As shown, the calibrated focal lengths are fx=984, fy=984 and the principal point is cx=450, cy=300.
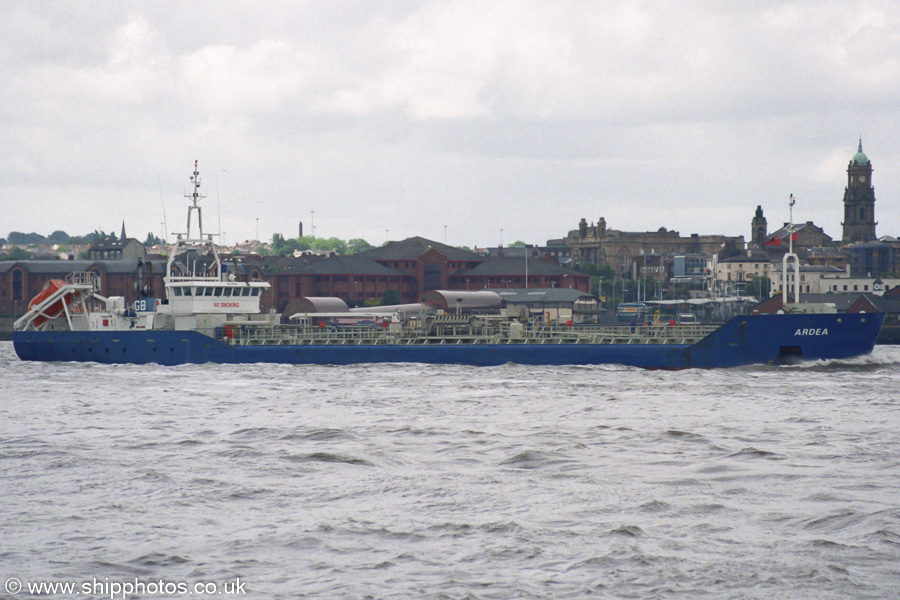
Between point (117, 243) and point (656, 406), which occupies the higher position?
point (117, 243)

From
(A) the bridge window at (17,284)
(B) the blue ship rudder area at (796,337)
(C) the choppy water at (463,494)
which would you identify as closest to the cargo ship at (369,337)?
(B) the blue ship rudder area at (796,337)

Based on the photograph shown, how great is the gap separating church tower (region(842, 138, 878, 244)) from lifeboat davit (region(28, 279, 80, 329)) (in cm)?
16815

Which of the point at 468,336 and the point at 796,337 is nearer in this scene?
the point at 796,337

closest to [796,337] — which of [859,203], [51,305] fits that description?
[51,305]

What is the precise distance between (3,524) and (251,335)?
40674mm

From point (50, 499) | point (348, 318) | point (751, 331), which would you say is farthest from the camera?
point (348, 318)

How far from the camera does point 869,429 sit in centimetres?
3017

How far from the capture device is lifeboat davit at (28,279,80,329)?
59497mm

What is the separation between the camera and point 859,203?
196 metres

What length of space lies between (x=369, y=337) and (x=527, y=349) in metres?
10.2

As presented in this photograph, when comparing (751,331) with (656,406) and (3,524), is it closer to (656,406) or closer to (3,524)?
(656,406)

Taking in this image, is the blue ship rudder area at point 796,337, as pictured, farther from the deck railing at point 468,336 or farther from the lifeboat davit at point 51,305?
the lifeboat davit at point 51,305

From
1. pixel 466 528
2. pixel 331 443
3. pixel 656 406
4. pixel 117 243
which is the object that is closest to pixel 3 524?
pixel 466 528

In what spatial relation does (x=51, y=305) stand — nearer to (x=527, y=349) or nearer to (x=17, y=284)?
(x=527, y=349)
